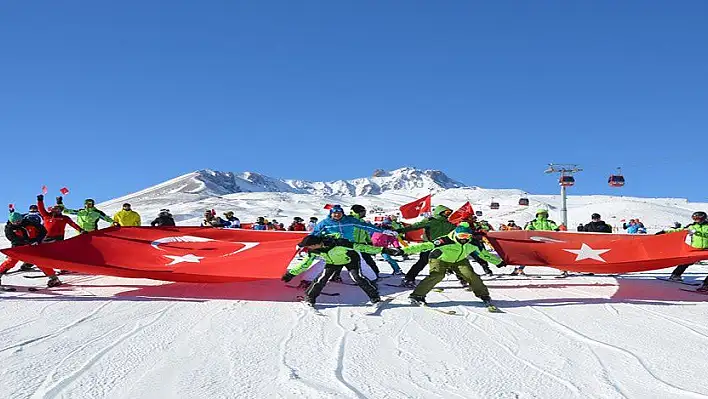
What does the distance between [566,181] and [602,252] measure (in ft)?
125

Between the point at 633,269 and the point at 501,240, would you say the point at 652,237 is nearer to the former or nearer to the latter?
the point at 633,269

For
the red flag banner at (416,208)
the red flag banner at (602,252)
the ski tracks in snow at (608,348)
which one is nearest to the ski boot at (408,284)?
the red flag banner at (602,252)

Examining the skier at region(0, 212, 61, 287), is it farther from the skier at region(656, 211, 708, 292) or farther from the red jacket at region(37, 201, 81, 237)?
the skier at region(656, 211, 708, 292)

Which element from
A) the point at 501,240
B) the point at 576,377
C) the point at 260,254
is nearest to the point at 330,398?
the point at 576,377

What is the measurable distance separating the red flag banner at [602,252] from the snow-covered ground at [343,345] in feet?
1.63

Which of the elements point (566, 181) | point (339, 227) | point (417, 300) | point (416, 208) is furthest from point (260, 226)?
point (566, 181)

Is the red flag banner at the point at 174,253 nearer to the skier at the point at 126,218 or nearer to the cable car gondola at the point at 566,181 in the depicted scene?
the skier at the point at 126,218

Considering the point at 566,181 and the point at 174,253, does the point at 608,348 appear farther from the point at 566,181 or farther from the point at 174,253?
the point at 566,181

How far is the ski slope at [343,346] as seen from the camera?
3719 millimetres

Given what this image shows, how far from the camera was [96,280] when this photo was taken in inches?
361

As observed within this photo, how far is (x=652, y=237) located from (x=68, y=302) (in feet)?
30.4

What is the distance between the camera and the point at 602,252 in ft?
27.9

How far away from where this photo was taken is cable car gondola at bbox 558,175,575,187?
143ft

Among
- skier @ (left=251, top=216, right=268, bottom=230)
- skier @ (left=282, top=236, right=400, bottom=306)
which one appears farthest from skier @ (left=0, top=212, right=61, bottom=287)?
skier @ (left=251, top=216, right=268, bottom=230)
